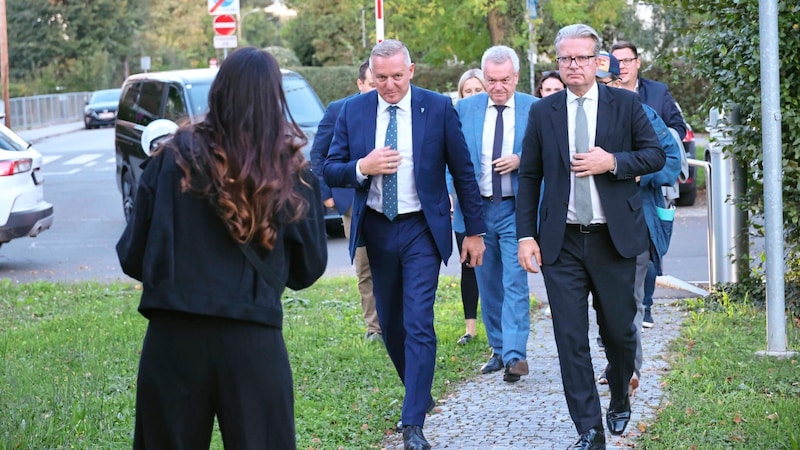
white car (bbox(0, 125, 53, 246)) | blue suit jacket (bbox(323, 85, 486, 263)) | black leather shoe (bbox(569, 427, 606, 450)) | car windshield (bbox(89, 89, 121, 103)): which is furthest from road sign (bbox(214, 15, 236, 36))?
car windshield (bbox(89, 89, 121, 103))

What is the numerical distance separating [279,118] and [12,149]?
11.1 metres

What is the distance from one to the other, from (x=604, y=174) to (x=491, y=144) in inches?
77.9

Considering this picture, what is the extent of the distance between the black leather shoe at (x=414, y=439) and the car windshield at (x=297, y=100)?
1064cm

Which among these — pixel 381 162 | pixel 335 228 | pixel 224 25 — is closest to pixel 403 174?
pixel 381 162

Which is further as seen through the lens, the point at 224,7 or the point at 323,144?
the point at 224,7

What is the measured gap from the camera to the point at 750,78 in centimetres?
873

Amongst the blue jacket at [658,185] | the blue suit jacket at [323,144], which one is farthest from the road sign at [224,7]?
the blue jacket at [658,185]

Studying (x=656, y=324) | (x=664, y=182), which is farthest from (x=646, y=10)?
(x=664, y=182)

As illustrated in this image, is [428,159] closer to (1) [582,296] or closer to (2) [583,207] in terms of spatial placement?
(2) [583,207]

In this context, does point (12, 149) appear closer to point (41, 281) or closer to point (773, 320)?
point (41, 281)

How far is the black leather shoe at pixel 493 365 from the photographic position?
7.98m

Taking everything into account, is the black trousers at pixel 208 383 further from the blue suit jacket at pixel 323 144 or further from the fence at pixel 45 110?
the fence at pixel 45 110

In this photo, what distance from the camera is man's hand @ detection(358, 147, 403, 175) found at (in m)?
6.22

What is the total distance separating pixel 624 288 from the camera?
6.02 m
